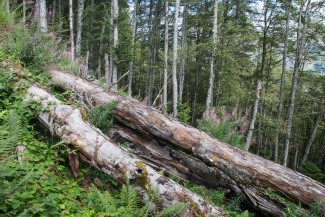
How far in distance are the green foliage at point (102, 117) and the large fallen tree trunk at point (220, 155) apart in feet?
0.64

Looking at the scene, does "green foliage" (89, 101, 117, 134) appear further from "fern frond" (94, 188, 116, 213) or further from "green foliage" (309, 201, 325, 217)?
"green foliage" (309, 201, 325, 217)

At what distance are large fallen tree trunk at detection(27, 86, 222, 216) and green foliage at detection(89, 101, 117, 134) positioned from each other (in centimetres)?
70

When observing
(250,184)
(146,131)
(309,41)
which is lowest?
(250,184)

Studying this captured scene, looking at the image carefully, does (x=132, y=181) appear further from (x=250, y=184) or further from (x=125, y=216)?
(x=250, y=184)

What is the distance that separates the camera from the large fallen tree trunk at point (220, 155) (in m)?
3.74

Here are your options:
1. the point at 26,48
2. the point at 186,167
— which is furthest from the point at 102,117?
the point at 26,48

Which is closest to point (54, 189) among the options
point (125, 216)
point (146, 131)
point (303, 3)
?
point (125, 216)

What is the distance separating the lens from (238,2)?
65.0ft

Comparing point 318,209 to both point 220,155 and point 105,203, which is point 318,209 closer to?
point 220,155

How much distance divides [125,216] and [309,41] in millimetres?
21718

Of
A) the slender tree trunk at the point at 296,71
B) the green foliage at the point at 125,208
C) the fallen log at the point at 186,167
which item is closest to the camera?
the green foliage at the point at 125,208

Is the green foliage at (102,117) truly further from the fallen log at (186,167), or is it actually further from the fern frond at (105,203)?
the fern frond at (105,203)

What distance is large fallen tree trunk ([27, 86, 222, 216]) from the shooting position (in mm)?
2857

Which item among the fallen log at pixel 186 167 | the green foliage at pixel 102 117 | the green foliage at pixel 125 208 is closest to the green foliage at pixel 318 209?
the fallen log at pixel 186 167
